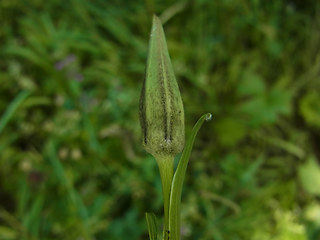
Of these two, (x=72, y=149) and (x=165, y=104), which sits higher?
(x=72, y=149)

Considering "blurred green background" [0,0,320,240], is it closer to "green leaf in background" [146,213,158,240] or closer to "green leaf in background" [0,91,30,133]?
"green leaf in background" [0,91,30,133]

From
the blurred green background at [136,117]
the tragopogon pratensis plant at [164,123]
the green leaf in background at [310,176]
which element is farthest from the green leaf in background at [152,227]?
the green leaf in background at [310,176]

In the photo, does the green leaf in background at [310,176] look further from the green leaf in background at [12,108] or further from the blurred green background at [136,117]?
the green leaf in background at [12,108]

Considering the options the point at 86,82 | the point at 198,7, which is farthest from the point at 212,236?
the point at 198,7

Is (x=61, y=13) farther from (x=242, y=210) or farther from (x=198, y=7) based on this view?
(x=242, y=210)

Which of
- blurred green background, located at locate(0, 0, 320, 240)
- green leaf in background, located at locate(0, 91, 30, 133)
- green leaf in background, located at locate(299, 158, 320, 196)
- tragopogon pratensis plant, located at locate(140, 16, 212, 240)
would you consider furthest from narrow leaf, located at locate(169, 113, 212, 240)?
green leaf in background, located at locate(299, 158, 320, 196)

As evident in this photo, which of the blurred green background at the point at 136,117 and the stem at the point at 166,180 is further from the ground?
the blurred green background at the point at 136,117

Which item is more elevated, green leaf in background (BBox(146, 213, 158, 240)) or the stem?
the stem
